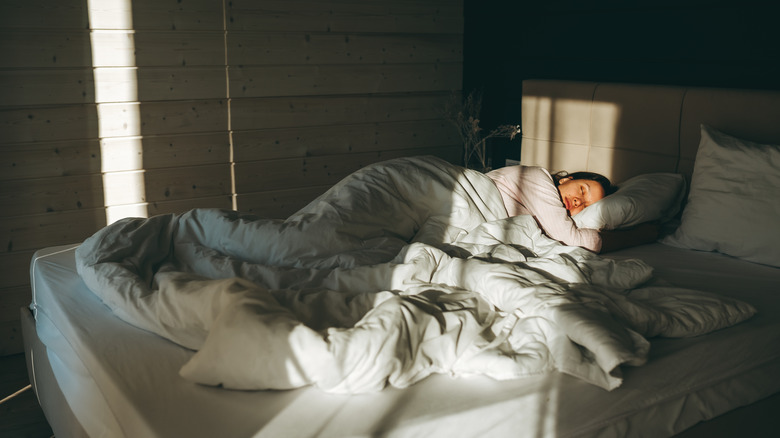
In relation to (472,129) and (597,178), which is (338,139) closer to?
(472,129)

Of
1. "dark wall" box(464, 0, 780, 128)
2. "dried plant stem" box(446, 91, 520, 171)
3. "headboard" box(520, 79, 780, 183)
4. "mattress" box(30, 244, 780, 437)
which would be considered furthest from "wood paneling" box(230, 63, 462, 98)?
"mattress" box(30, 244, 780, 437)

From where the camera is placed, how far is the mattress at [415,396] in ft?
4.40

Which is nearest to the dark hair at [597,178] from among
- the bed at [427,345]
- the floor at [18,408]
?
the bed at [427,345]

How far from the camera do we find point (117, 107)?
10.3 feet

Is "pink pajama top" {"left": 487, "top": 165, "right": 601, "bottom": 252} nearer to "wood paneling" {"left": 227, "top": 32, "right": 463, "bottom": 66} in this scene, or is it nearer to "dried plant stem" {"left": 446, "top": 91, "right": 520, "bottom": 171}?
"dried plant stem" {"left": 446, "top": 91, "right": 520, "bottom": 171}

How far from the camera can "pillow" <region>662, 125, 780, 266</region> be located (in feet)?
7.55

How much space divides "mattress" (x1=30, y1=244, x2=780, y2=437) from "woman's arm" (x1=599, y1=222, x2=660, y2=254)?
1.96 feet

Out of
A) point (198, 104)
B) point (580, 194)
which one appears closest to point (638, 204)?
point (580, 194)

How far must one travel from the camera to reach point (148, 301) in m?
1.73

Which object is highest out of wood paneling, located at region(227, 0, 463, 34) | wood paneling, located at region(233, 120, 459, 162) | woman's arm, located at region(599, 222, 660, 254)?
wood paneling, located at region(227, 0, 463, 34)

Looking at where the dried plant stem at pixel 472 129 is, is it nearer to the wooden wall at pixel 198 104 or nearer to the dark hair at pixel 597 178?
the wooden wall at pixel 198 104

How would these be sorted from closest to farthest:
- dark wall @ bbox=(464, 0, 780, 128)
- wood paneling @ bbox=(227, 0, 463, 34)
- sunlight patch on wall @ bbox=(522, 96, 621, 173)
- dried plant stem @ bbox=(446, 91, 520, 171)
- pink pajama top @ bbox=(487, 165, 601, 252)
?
pink pajama top @ bbox=(487, 165, 601, 252), dark wall @ bbox=(464, 0, 780, 128), sunlight patch on wall @ bbox=(522, 96, 621, 173), wood paneling @ bbox=(227, 0, 463, 34), dried plant stem @ bbox=(446, 91, 520, 171)

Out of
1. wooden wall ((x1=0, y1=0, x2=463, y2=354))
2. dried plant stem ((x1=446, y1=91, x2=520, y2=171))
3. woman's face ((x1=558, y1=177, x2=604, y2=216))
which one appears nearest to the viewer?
woman's face ((x1=558, y1=177, x2=604, y2=216))

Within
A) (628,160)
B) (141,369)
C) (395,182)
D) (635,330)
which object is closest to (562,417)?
(635,330)
